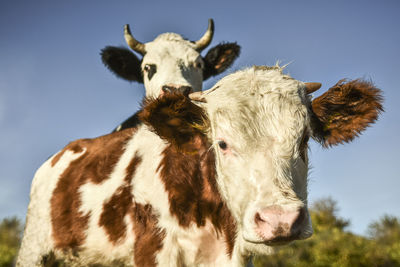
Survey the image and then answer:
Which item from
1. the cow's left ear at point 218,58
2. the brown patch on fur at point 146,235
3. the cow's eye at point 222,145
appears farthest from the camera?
the cow's left ear at point 218,58

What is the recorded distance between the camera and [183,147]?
3234mm

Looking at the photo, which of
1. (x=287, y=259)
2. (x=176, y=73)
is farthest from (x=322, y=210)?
(x=176, y=73)

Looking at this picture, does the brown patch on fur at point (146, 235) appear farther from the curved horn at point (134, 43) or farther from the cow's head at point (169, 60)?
the curved horn at point (134, 43)

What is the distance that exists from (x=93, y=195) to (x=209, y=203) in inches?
63.5

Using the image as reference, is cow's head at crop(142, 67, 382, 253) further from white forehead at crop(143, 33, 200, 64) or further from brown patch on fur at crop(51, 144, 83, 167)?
white forehead at crop(143, 33, 200, 64)

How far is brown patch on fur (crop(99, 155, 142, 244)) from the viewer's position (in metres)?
3.57

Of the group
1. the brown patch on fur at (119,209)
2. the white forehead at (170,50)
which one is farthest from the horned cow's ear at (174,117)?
the white forehead at (170,50)

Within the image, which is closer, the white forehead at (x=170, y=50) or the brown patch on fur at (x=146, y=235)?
the brown patch on fur at (x=146, y=235)

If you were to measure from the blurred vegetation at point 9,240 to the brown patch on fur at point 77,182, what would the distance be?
6280 millimetres

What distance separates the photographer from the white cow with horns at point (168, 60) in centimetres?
627

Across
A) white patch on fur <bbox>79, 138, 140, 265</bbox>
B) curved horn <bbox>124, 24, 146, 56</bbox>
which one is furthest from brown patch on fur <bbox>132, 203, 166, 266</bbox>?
curved horn <bbox>124, 24, 146, 56</bbox>

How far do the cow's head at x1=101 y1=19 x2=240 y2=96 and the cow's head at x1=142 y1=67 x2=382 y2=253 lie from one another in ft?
9.32

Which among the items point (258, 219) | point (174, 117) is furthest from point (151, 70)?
point (258, 219)

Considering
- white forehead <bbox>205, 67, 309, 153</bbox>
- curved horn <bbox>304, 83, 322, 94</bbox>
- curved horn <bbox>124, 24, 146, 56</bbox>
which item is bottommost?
white forehead <bbox>205, 67, 309, 153</bbox>
